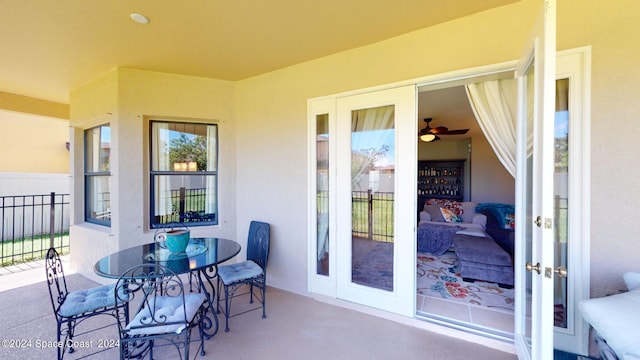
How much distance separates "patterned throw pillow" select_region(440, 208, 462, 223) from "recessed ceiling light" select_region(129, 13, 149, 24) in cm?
523

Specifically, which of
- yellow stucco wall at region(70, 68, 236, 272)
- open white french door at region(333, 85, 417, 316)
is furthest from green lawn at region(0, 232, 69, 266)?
open white french door at region(333, 85, 417, 316)

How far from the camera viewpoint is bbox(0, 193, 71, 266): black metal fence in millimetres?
4152

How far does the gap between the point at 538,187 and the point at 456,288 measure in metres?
2.17

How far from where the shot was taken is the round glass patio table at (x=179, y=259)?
75.4 inches

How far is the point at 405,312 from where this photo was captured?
2434 millimetres

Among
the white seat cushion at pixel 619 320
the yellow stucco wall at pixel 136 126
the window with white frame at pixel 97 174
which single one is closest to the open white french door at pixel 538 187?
the white seat cushion at pixel 619 320

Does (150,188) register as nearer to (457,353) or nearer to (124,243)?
(124,243)

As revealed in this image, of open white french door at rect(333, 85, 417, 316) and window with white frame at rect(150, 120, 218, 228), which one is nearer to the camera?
open white french door at rect(333, 85, 417, 316)

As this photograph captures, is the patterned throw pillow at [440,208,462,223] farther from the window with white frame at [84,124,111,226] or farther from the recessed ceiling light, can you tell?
the window with white frame at [84,124,111,226]

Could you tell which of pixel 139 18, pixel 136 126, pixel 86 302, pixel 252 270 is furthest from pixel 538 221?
pixel 136 126

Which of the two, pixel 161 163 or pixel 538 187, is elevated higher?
pixel 161 163

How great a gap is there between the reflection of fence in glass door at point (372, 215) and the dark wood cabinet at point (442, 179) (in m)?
4.66

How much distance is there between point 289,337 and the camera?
2234 millimetres

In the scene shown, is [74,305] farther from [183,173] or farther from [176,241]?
[183,173]
